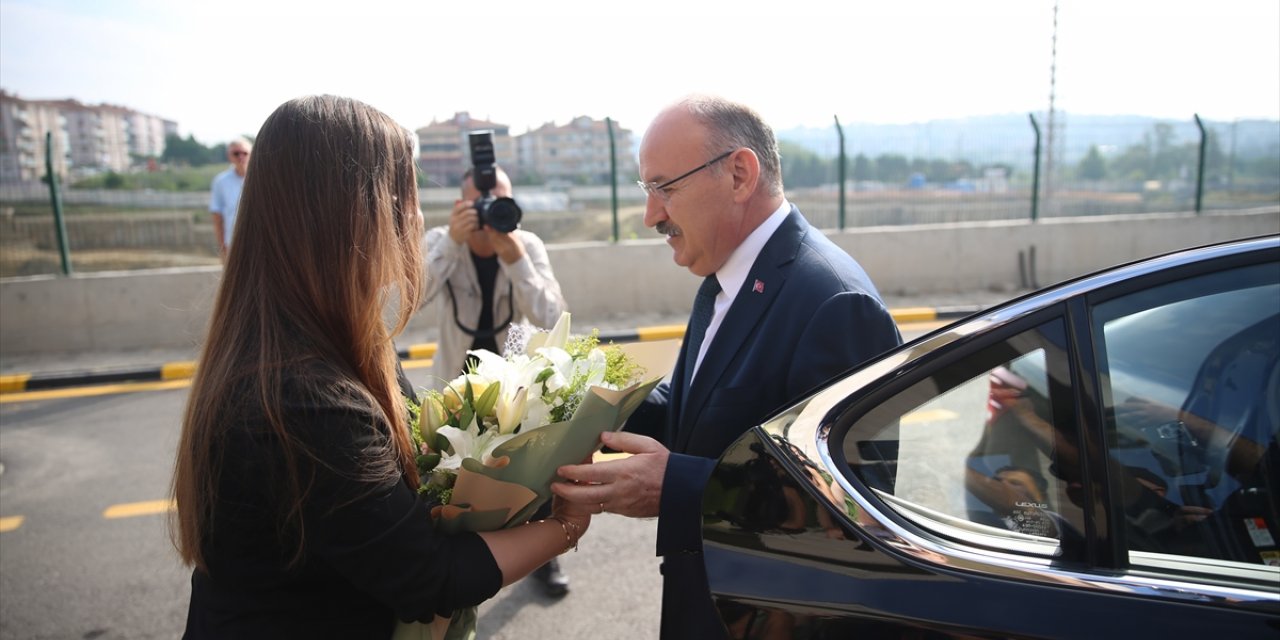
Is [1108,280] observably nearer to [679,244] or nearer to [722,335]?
[722,335]

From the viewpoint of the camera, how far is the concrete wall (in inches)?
338

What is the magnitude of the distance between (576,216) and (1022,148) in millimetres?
6153

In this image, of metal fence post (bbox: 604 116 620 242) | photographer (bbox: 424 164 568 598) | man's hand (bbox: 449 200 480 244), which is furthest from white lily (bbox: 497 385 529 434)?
metal fence post (bbox: 604 116 620 242)

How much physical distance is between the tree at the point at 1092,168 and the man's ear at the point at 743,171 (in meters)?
11.8

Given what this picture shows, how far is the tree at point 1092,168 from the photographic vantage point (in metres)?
12.3

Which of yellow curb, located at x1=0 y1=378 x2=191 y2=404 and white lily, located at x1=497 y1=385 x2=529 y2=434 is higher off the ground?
white lily, located at x1=497 y1=385 x2=529 y2=434

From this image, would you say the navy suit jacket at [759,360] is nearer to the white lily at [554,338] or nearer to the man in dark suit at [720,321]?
the man in dark suit at [720,321]

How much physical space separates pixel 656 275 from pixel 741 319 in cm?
800

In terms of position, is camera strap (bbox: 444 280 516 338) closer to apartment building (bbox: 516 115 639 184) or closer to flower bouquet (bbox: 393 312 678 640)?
flower bouquet (bbox: 393 312 678 640)

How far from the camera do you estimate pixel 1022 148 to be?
37.7ft

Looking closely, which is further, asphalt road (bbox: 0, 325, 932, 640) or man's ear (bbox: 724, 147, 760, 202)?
asphalt road (bbox: 0, 325, 932, 640)

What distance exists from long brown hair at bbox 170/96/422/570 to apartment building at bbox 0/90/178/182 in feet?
28.7

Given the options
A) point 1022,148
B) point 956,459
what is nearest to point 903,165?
point 1022,148

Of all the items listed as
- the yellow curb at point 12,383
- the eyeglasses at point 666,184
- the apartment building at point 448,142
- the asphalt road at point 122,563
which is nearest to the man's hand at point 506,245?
the asphalt road at point 122,563
